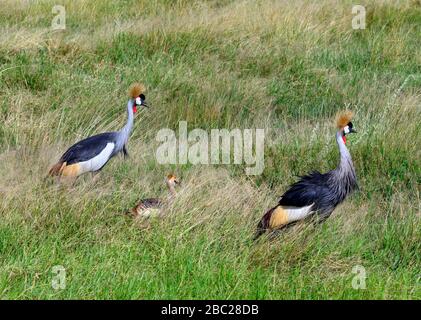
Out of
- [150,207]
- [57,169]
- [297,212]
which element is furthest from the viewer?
[57,169]

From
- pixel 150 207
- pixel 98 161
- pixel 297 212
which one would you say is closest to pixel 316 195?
pixel 297 212

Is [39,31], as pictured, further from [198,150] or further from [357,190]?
[357,190]

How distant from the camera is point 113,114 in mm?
8086

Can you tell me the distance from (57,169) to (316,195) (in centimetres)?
173

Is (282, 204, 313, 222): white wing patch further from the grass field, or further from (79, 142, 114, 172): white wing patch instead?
(79, 142, 114, 172): white wing patch

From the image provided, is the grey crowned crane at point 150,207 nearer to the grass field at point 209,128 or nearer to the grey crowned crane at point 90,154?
the grass field at point 209,128

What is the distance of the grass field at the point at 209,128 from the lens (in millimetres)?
4980

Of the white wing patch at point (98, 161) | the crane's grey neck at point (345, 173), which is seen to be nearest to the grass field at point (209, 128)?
the white wing patch at point (98, 161)

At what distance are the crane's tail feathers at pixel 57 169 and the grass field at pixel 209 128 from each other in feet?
0.37

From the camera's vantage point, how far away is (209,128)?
316 inches

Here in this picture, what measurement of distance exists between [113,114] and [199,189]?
2402mm

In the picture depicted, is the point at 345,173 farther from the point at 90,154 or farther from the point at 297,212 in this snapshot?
the point at 90,154

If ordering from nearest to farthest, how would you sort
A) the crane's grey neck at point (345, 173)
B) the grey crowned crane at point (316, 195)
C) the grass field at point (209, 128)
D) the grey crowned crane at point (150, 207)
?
the grass field at point (209, 128), the grey crowned crane at point (150, 207), the grey crowned crane at point (316, 195), the crane's grey neck at point (345, 173)

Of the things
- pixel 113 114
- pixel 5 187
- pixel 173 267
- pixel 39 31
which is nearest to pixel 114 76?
pixel 113 114
